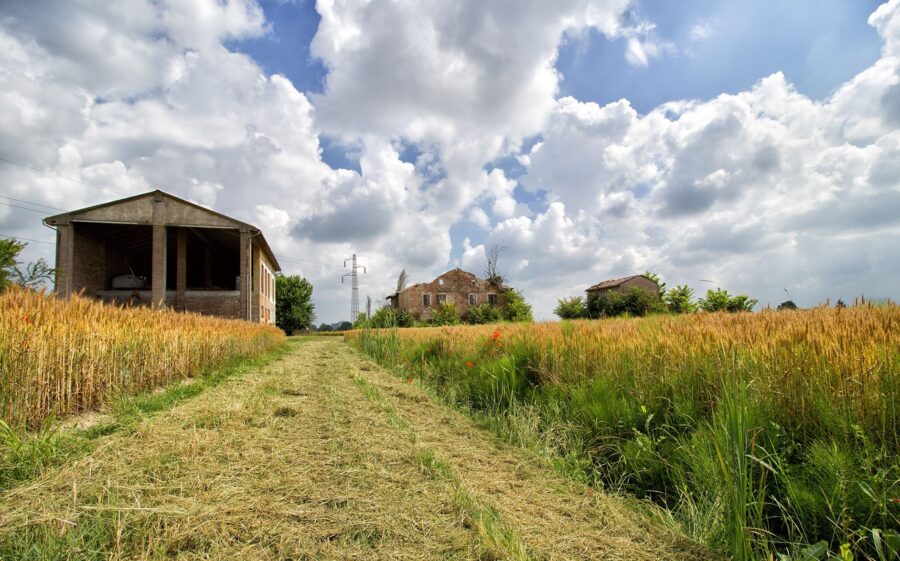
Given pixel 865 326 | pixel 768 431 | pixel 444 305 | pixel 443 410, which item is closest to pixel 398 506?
pixel 768 431

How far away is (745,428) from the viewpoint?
1.58m

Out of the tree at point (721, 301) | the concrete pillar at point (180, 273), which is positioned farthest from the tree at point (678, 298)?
the concrete pillar at point (180, 273)

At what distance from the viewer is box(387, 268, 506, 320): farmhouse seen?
4474 centimetres

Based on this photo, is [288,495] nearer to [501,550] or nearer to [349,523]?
[349,523]

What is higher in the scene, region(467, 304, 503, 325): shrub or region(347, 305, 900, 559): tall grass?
region(467, 304, 503, 325): shrub

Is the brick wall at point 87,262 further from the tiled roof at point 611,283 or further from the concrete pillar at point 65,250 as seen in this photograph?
the tiled roof at point 611,283

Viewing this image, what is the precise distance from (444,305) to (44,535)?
40.0 metres

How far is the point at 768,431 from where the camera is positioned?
2400 mm

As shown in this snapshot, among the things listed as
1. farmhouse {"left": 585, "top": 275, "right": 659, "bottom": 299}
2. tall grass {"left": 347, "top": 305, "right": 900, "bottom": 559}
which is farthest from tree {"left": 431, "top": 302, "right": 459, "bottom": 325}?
tall grass {"left": 347, "top": 305, "right": 900, "bottom": 559}

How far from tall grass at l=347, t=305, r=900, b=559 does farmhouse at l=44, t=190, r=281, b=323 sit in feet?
58.2

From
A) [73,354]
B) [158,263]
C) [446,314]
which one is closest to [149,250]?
[158,263]

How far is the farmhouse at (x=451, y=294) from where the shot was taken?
44.7m

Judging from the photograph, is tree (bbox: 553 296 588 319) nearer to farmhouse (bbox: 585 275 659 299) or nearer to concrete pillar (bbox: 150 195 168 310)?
farmhouse (bbox: 585 275 659 299)

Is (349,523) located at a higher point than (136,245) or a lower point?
lower
